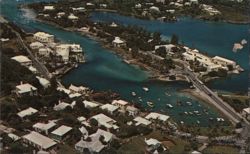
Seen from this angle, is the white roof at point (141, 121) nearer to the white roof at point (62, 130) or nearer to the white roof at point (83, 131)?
the white roof at point (83, 131)

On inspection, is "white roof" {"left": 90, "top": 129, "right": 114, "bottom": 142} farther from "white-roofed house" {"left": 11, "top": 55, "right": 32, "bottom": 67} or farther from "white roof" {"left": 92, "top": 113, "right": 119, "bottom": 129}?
"white-roofed house" {"left": 11, "top": 55, "right": 32, "bottom": 67}

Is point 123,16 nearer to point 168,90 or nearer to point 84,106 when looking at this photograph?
point 168,90

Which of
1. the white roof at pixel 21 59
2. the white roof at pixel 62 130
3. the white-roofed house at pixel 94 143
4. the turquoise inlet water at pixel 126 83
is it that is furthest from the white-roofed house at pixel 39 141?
the white roof at pixel 21 59

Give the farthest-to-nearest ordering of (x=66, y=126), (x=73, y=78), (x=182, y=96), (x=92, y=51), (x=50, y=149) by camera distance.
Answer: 1. (x=92, y=51)
2. (x=73, y=78)
3. (x=182, y=96)
4. (x=66, y=126)
5. (x=50, y=149)

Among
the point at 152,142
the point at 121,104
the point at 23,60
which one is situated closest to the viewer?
the point at 152,142

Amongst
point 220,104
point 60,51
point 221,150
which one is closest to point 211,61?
point 220,104

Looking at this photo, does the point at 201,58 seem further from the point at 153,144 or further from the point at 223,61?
the point at 153,144

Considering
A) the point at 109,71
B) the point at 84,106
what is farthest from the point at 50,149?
the point at 109,71
